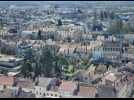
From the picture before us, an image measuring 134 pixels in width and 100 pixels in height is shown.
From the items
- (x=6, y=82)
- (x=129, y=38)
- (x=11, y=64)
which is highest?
(x=6, y=82)

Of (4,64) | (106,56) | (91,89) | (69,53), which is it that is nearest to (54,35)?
(69,53)

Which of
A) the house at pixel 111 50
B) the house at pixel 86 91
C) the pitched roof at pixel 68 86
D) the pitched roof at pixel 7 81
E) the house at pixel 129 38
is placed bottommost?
the house at pixel 129 38

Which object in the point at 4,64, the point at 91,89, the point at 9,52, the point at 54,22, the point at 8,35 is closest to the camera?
the point at 91,89

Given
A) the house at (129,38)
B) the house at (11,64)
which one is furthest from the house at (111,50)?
the house at (11,64)

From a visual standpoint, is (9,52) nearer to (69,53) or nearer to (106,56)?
(69,53)

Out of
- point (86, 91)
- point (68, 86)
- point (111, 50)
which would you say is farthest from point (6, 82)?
point (111, 50)

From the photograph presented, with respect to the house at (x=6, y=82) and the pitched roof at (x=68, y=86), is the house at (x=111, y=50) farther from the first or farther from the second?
the house at (x=6, y=82)

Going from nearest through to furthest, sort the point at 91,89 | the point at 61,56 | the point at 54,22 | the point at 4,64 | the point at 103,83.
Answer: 1. the point at 91,89
2. the point at 103,83
3. the point at 4,64
4. the point at 61,56
5. the point at 54,22

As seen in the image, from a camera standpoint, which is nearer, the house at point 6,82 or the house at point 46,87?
the house at point 46,87

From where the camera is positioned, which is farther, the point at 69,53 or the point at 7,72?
the point at 69,53

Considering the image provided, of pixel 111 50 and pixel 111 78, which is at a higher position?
pixel 111 78

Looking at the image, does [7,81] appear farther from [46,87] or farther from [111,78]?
[111,78]
